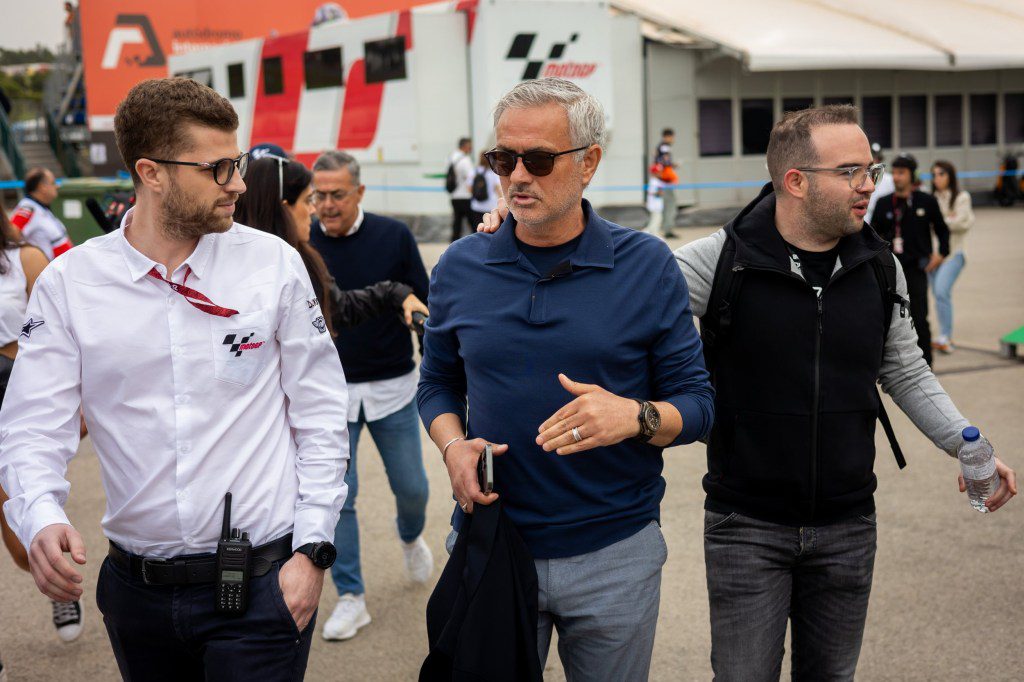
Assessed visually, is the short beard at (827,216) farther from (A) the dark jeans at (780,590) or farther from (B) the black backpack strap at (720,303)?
(A) the dark jeans at (780,590)

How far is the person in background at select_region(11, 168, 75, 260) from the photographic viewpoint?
866cm

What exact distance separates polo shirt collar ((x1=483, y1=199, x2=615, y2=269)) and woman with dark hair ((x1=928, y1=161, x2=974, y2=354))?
8123 millimetres

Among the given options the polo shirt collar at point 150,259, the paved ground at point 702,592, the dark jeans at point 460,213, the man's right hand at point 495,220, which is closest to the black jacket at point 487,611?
the man's right hand at point 495,220

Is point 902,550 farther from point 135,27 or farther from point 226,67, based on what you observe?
point 135,27

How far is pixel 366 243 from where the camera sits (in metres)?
4.70

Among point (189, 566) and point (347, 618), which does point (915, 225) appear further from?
point (189, 566)

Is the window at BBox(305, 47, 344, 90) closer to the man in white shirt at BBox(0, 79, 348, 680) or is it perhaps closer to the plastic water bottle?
the man in white shirt at BBox(0, 79, 348, 680)

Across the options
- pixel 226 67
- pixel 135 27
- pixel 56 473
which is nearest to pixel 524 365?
pixel 56 473

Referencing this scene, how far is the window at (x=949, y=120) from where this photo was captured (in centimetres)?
2669

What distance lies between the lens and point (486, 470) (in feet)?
7.73

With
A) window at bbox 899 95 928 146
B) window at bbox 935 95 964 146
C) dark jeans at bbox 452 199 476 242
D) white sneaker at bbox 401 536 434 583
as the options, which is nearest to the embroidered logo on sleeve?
white sneaker at bbox 401 536 434 583

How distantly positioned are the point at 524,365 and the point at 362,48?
1806cm

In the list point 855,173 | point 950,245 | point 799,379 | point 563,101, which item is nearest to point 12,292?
point 563,101

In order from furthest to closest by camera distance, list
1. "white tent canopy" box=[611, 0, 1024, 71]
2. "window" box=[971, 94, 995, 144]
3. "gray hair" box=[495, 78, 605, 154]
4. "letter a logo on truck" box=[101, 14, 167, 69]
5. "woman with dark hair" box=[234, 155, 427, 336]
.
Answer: "letter a logo on truck" box=[101, 14, 167, 69]
"window" box=[971, 94, 995, 144]
"white tent canopy" box=[611, 0, 1024, 71]
"woman with dark hair" box=[234, 155, 427, 336]
"gray hair" box=[495, 78, 605, 154]
